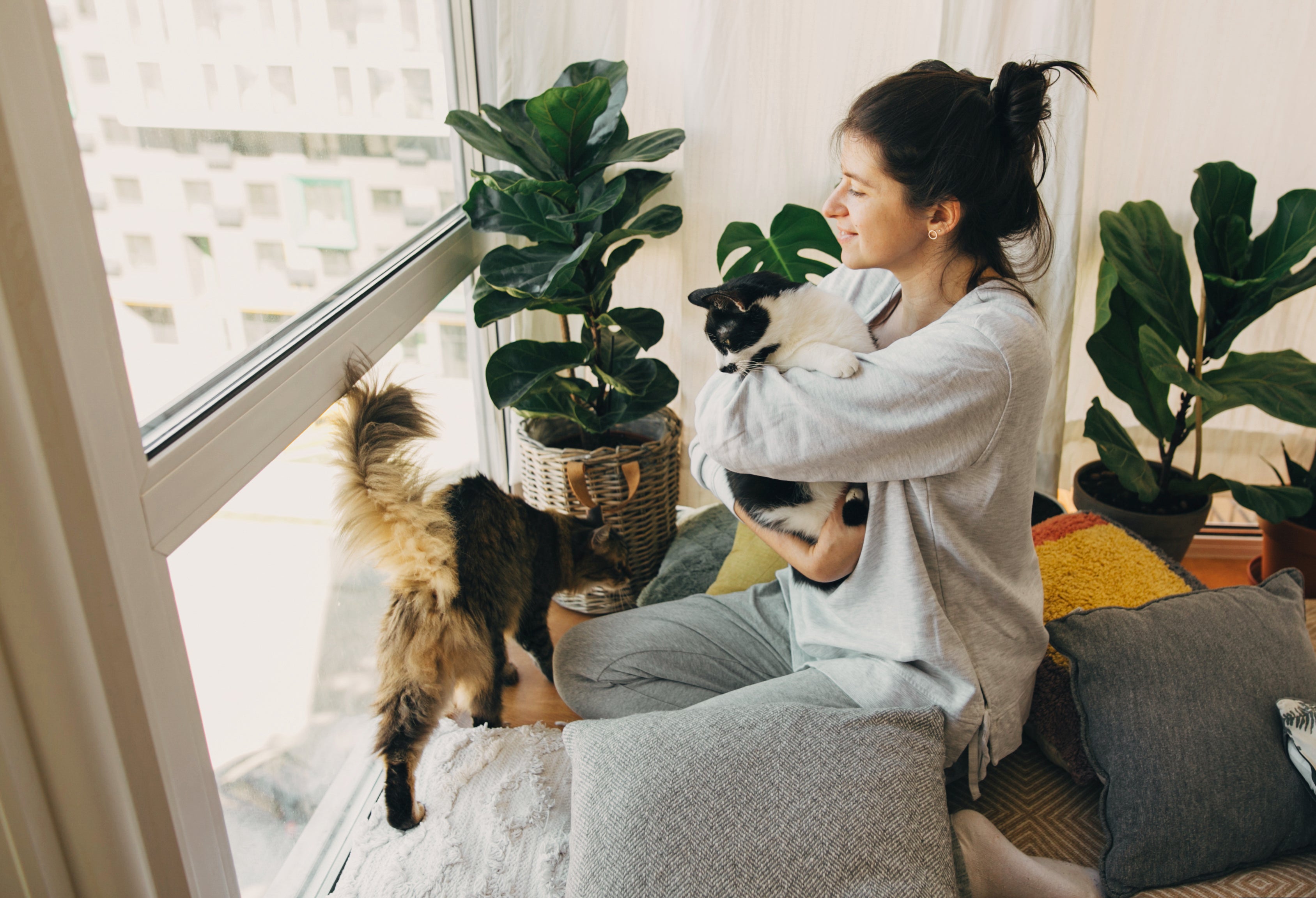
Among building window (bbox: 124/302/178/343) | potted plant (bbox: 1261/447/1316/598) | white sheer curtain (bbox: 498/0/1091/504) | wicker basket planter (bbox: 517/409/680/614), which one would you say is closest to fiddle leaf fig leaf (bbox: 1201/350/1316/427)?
potted plant (bbox: 1261/447/1316/598)

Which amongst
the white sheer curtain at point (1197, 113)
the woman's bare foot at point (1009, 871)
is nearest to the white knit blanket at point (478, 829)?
the woman's bare foot at point (1009, 871)

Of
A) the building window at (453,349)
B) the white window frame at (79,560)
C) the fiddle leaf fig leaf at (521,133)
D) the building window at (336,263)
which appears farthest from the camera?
the building window at (453,349)

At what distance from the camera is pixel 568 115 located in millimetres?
1573

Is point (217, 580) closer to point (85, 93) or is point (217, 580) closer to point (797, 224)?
point (85, 93)

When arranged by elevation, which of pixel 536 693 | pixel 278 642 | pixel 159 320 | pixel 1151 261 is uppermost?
pixel 159 320

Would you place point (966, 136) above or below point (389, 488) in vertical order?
above

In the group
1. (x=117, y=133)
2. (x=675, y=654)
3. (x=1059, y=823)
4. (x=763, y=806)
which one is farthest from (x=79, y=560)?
(x=1059, y=823)

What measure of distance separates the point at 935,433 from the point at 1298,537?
1.63 metres

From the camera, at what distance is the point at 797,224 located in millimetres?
1843

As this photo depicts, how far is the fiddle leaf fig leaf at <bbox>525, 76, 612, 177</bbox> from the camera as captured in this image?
154 cm

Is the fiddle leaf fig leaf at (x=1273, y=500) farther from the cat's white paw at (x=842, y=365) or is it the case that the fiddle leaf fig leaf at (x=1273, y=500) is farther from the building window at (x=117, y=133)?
the building window at (x=117, y=133)

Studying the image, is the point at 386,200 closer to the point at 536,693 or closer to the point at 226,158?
the point at 226,158

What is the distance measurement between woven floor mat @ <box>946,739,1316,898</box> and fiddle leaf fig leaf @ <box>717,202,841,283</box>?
43.6 inches

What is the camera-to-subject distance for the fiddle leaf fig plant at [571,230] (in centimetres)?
159
